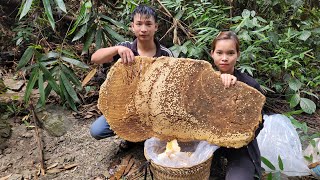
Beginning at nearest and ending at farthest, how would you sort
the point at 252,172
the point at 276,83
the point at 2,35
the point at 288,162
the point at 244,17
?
the point at 252,172 < the point at 288,162 < the point at 244,17 < the point at 276,83 < the point at 2,35

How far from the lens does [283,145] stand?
2.17 meters

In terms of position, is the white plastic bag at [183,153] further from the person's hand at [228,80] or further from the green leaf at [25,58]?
the green leaf at [25,58]

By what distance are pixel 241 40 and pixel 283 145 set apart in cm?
95

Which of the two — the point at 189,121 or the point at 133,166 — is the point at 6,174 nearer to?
the point at 133,166

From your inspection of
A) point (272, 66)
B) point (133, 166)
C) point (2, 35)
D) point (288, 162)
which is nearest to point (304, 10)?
point (272, 66)

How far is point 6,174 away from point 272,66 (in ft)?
7.35

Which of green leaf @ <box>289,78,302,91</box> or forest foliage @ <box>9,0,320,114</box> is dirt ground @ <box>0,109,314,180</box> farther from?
green leaf @ <box>289,78,302,91</box>

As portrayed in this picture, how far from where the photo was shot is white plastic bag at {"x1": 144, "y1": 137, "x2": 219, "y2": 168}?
1695mm

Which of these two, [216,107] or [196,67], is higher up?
[196,67]

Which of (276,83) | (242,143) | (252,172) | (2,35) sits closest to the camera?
(242,143)

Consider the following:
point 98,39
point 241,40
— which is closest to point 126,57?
point 98,39

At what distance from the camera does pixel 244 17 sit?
264 cm

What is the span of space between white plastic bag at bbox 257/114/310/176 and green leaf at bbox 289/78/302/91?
310 mm

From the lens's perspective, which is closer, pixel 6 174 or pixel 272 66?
pixel 6 174
